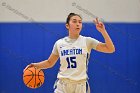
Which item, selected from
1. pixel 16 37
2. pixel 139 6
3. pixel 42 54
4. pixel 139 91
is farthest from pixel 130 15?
pixel 16 37

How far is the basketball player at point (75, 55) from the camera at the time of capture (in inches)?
122

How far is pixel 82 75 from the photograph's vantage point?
3117 mm

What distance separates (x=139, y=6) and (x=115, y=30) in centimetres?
65

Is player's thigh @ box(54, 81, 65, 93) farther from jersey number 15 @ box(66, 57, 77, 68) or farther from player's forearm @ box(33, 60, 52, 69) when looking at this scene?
player's forearm @ box(33, 60, 52, 69)

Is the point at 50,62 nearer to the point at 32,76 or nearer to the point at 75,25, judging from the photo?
the point at 32,76

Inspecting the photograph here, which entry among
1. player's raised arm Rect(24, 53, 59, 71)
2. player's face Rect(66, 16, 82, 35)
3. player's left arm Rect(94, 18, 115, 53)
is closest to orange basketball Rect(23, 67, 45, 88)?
player's raised arm Rect(24, 53, 59, 71)

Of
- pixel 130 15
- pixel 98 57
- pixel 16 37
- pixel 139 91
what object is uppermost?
pixel 130 15

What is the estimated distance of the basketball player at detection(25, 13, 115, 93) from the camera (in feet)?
10.1

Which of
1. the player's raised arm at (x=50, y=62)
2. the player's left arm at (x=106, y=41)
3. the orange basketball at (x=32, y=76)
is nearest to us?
the player's left arm at (x=106, y=41)

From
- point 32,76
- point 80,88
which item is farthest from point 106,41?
point 32,76

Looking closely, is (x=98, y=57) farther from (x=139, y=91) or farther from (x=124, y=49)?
(x=139, y=91)

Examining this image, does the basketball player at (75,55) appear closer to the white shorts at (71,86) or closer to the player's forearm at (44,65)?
the white shorts at (71,86)

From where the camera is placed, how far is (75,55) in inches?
124

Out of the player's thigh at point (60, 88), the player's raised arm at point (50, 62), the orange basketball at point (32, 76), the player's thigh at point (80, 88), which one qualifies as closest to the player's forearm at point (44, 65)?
the player's raised arm at point (50, 62)
